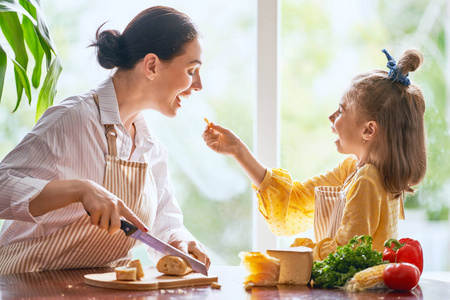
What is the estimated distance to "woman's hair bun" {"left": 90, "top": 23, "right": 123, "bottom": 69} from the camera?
6.43 feet

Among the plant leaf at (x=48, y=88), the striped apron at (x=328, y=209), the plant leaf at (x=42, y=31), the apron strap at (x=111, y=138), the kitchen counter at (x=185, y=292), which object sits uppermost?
the plant leaf at (x=42, y=31)

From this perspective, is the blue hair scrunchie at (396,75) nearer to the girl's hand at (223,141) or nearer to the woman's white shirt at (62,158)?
the girl's hand at (223,141)

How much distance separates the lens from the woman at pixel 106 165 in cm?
154

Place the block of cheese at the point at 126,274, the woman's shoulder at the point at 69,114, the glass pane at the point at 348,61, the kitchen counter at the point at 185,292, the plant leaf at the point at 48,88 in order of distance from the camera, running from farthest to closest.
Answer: the glass pane at the point at 348,61 → the plant leaf at the point at 48,88 → the woman's shoulder at the point at 69,114 → the block of cheese at the point at 126,274 → the kitchen counter at the point at 185,292

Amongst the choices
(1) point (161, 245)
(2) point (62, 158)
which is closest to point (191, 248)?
(1) point (161, 245)

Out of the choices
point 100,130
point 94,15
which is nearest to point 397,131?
point 100,130

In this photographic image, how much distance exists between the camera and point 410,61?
1955 mm

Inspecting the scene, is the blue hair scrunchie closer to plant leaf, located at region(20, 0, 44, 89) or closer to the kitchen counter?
the kitchen counter

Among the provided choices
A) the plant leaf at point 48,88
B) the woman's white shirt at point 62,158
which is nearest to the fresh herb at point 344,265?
the woman's white shirt at point 62,158

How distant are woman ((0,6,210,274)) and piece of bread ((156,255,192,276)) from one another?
0.11 meters

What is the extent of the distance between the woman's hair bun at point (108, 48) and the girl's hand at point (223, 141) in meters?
0.41

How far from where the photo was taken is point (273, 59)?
109 inches

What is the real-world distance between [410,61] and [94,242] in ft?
3.72

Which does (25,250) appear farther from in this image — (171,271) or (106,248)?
(171,271)
